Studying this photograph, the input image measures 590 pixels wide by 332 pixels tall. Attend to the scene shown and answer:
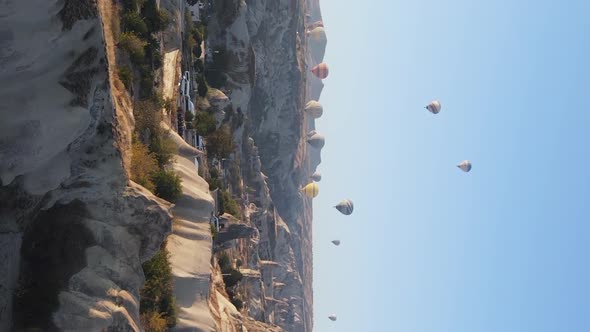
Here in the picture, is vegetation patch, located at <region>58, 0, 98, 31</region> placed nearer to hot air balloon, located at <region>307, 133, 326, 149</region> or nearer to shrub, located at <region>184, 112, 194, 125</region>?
shrub, located at <region>184, 112, 194, 125</region>

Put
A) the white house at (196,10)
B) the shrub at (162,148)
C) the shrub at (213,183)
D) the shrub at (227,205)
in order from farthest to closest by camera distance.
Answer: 1. the white house at (196,10)
2. the shrub at (227,205)
3. the shrub at (213,183)
4. the shrub at (162,148)

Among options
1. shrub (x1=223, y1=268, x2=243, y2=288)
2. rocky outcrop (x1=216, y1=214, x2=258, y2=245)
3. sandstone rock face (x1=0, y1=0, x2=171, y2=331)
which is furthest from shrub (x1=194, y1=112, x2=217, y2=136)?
sandstone rock face (x1=0, y1=0, x2=171, y2=331)

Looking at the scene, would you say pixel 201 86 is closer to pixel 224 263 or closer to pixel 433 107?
pixel 224 263

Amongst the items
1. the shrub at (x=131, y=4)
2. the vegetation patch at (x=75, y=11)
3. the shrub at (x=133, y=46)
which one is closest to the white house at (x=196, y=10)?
the shrub at (x=131, y=4)

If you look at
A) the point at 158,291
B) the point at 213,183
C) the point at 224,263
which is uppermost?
the point at 158,291

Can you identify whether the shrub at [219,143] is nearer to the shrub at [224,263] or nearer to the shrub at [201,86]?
the shrub at [201,86]

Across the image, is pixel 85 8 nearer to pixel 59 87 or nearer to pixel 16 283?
pixel 59 87

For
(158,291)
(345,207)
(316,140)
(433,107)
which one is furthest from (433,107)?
(158,291)
